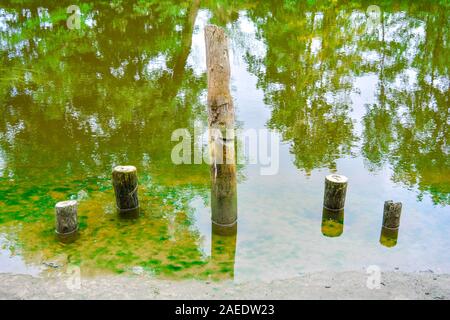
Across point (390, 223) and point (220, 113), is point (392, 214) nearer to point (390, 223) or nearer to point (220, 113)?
point (390, 223)

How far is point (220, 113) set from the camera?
779cm

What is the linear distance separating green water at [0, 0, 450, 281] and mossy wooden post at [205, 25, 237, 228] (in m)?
1.03

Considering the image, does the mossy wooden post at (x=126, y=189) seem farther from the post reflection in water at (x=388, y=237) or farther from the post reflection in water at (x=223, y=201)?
the post reflection in water at (x=388, y=237)

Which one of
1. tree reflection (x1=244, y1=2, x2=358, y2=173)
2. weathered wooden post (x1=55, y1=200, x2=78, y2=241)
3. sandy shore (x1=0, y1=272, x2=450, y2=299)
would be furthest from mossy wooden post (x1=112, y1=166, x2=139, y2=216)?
Answer: tree reflection (x1=244, y1=2, x2=358, y2=173)

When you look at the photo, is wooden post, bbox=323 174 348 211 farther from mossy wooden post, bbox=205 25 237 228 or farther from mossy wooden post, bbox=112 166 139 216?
mossy wooden post, bbox=112 166 139 216

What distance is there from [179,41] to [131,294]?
16019 millimetres

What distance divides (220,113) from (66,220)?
2971 millimetres

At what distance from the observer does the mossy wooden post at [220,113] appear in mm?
7625

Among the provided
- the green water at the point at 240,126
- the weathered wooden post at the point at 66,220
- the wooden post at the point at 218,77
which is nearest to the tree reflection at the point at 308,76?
the green water at the point at 240,126

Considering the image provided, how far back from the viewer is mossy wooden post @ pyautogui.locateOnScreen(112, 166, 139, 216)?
8547 mm

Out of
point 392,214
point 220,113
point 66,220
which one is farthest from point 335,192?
point 66,220

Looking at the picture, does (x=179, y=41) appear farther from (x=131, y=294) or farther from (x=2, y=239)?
(x=131, y=294)
